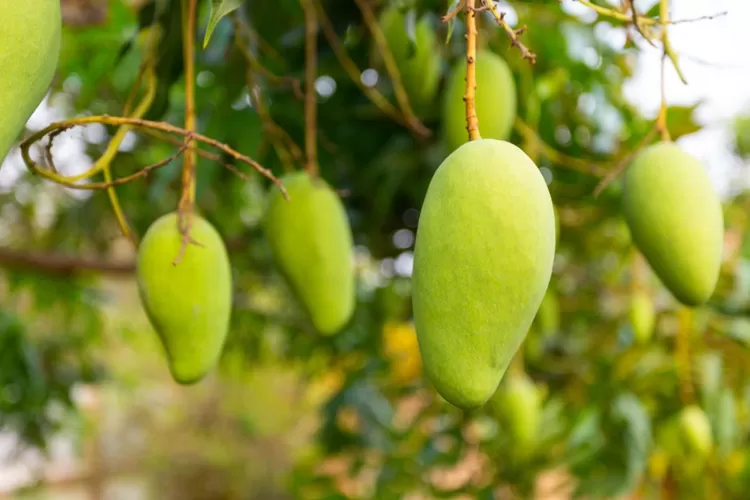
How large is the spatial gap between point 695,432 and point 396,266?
42 cm

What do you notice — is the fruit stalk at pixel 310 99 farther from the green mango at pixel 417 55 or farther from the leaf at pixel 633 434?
the leaf at pixel 633 434

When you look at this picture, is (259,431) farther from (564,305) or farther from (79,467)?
(564,305)

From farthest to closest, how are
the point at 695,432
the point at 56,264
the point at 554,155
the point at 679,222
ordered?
the point at 56,264 → the point at 695,432 → the point at 554,155 → the point at 679,222

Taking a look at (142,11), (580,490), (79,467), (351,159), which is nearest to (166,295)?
(142,11)

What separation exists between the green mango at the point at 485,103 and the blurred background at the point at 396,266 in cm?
5

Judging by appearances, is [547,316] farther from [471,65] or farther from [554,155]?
[471,65]

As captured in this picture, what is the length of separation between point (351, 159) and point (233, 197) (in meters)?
0.42

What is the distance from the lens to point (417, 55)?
21.1 inches

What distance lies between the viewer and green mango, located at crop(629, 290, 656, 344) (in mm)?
839

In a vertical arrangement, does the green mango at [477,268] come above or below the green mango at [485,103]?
above

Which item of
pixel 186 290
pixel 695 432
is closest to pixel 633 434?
pixel 695 432

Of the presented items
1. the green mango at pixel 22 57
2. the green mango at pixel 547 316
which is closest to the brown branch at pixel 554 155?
the green mango at pixel 547 316

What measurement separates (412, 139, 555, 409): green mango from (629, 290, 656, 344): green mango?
60 centimetres

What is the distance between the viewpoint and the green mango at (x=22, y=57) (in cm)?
26
